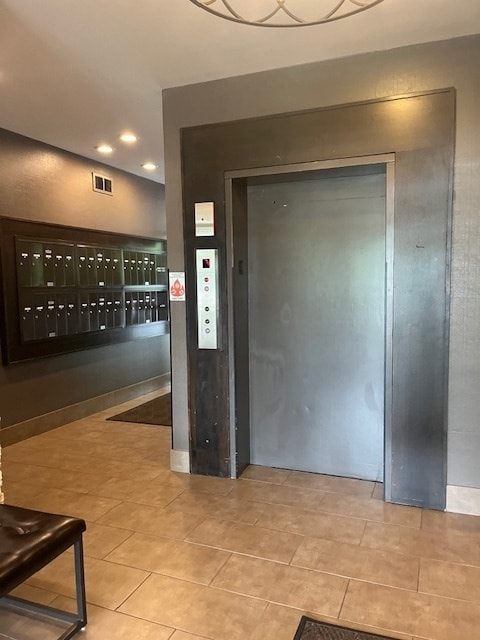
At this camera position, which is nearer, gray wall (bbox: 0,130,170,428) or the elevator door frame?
the elevator door frame

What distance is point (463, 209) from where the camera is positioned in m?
2.71

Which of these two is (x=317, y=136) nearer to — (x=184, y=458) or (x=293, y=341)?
(x=293, y=341)

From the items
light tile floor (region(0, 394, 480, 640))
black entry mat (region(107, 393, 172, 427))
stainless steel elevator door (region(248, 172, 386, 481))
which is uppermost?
stainless steel elevator door (region(248, 172, 386, 481))

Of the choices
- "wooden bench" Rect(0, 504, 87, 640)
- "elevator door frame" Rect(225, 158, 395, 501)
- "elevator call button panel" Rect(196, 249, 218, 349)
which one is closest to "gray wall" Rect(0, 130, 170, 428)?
"elevator call button panel" Rect(196, 249, 218, 349)

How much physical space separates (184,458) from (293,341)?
3.84 ft

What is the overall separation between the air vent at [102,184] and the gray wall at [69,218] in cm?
6

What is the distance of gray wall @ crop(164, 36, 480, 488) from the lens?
2680 millimetres

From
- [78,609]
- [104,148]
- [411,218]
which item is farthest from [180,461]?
[104,148]

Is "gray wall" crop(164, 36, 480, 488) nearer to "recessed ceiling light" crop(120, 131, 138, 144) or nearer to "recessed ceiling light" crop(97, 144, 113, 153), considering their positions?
"recessed ceiling light" crop(120, 131, 138, 144)

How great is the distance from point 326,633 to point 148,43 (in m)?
3.05

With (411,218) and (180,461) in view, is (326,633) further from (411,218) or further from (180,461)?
(411,218)

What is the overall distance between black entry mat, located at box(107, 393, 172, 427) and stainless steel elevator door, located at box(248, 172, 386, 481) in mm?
1479

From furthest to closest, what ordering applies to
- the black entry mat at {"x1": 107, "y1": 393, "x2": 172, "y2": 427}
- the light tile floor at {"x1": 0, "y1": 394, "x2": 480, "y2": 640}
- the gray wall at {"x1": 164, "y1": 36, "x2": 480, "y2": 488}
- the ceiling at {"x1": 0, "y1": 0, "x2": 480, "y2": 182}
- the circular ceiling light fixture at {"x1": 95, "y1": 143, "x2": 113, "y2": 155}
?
the black entry mat at {"x1": 107, "y1": 393, "x2": 172, "y2": 427}
the circular ceiling light fixture at {"x1": 95, "y1": 143, "x2": 113, "y2": 155}
the gray wall at {"x1": 164, "y1": 36, "x2": 480, "y2": 488}
the ceiling at {"x1": 0, "y1": 0, "x2": 480, "y2": 182}
the light tile floor at {"x1": 0, "y1": 394, "x2": 480, "y2": 640}

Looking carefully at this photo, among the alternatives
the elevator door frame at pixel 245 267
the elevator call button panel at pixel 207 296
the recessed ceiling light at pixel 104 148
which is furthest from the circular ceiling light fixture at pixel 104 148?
the elevator call button panel at pixel 207 296
